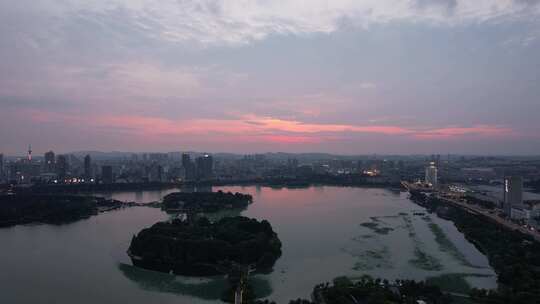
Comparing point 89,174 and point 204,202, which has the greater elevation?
point 89,174

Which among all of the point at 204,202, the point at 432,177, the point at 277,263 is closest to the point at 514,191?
the point at 277,263

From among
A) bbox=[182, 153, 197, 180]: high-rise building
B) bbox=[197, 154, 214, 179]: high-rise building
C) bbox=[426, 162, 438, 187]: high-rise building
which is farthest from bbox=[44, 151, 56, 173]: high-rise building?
bbox=[426, 162, 438, 187]: high-rise building

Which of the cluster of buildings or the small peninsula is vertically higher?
the cluster of buildings

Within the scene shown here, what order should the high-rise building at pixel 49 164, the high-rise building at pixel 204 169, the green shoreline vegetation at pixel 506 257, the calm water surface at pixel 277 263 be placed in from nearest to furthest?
1. the green shoreline vegetation at pixel 506 257
2. the calm water surface at pixel 277 263
3. the high-rise building at pixel 204 169
4. the high-rise building at pixel 49 164

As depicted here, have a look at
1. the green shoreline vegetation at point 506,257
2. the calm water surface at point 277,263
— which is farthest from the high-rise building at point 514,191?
the calm water surface at point 277,263

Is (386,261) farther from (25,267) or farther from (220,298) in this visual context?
(25,267)

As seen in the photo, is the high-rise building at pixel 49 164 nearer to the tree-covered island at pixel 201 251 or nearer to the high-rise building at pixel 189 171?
the high-rise building at pixel 189 171

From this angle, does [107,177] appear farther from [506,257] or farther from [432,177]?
[506,257]

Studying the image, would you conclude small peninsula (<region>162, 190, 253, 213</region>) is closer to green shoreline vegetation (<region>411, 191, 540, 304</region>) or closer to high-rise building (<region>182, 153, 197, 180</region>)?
green shoreline vegetation (<region>411, 191, 540, 304</region>)
